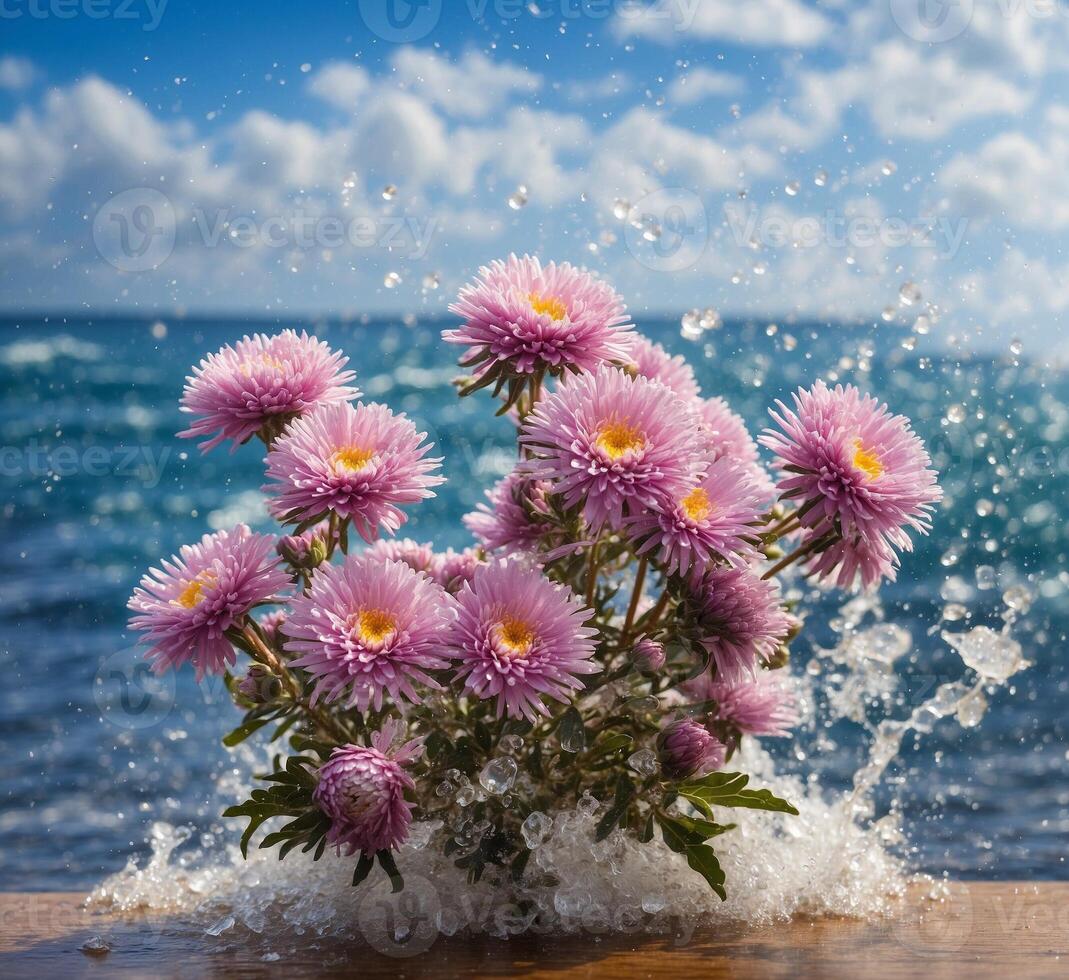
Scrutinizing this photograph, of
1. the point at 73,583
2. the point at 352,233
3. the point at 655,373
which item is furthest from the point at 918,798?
the point at 73,583

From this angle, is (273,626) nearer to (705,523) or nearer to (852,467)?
(705,523)

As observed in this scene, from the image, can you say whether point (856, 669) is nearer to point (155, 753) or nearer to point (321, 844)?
point (321, 844)

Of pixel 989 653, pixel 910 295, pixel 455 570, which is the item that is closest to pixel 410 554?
pixel 455 570

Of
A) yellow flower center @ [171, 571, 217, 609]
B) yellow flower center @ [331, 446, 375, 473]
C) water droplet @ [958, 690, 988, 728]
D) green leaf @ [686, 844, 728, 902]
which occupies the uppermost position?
yellow flower center @ [331, 446, 375, 473]

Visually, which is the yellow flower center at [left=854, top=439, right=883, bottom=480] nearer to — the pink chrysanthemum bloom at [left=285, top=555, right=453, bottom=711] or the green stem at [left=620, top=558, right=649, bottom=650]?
the green stem at [left=620, top=558, right=649, bottom=650]

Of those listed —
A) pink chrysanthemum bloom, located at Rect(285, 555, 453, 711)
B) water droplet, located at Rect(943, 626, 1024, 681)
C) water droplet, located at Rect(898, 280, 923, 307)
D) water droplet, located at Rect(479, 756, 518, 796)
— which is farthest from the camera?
water droplet, located at Rect(898, 280, 923, 307)

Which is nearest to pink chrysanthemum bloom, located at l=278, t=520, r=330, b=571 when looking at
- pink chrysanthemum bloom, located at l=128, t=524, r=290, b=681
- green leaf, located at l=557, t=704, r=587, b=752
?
pink chrysanthemum bloom, located at l=128, t=524, r=290, b=681

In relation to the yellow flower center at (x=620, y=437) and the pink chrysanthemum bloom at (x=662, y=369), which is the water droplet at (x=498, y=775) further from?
the pink chrysanthemum bloom at (x=662, y=369)

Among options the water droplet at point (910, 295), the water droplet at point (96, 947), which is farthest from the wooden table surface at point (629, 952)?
the water droplet at point (910, 295)
